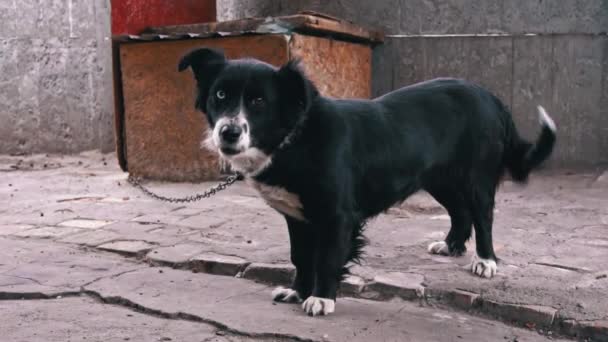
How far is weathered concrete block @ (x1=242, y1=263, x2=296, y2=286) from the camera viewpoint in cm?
364

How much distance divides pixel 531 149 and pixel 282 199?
167 centimetres

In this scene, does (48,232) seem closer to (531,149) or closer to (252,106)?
(252,106)

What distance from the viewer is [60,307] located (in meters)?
3.21

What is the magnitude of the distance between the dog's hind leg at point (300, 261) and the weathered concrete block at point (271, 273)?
0.28 m

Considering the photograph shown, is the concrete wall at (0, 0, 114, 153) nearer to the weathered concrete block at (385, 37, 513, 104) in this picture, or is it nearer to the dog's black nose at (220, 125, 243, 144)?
the weathered concrete block at (385, 37, 513, 104)

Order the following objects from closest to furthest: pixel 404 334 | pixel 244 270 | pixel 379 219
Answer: pixel 404 334 < pixel 244 270 < pixel 379 219

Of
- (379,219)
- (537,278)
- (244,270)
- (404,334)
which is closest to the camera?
(404,334)

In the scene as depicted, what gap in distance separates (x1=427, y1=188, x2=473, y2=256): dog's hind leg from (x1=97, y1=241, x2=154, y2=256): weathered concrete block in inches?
70.2

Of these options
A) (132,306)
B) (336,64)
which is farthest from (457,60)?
(132,306)

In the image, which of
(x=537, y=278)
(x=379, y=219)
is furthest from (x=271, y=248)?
(x=537, y=278)

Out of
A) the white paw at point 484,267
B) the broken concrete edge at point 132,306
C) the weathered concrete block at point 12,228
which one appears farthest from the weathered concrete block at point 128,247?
the white paw at point 484,267

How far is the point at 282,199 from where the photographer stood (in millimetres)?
3068

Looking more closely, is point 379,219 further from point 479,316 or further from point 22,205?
point 22,205

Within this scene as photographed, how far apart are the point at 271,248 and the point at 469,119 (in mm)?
1419
